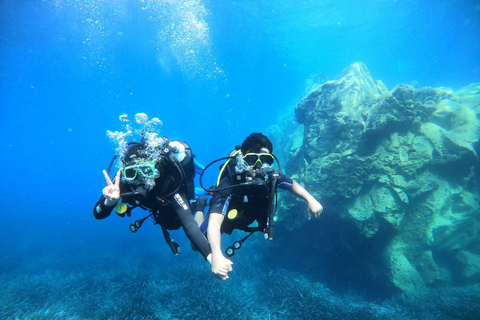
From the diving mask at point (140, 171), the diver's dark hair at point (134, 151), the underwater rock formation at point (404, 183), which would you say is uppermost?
the diver's dark hair at point (134, 151)

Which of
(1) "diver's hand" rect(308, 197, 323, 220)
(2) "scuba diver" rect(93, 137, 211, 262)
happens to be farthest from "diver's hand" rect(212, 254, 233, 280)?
(1) "diver's hand" rect(308, 197, 323, 220)

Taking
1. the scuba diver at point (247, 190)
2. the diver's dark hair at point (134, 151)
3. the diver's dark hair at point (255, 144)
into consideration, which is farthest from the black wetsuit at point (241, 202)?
the diver's dark hair at point (134, 151)

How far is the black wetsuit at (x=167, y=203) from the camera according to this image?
9.27 ft

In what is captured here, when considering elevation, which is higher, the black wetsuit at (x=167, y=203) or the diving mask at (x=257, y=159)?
the black wetsuit at (x=167, y=203)

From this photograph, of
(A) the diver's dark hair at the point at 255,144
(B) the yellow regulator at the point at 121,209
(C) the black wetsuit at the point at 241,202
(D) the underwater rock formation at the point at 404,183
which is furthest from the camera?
(D) the underwater rock formation at the point at 404,183

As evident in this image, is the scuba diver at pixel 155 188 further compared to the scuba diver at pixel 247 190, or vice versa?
the scuba diver at pixel 247 190

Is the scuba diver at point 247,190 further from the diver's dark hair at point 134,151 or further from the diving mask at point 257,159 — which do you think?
the diver's dark hair at point 134,151

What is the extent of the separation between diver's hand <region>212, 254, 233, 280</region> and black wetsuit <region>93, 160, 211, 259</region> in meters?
0.52

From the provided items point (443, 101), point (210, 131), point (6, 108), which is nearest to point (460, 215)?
point (443, 101)

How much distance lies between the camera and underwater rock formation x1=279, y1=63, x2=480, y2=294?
7934mm

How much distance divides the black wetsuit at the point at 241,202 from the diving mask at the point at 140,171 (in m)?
1.01

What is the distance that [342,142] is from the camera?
881 centimetres

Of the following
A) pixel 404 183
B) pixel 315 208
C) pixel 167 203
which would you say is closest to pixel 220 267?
pixel 167 203

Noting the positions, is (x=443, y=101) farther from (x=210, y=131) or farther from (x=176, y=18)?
(x=210, y=131)
